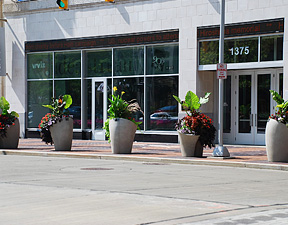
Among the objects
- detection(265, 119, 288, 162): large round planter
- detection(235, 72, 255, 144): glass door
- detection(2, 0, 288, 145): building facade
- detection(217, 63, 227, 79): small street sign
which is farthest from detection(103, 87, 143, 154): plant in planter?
detection(235, 72, 255, 144): glass door

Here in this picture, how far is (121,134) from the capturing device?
1886cm

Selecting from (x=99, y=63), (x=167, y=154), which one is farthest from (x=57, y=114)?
(x=99, y=63)

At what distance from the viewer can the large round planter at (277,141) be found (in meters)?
16.0

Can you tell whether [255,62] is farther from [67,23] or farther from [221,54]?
[67,23]

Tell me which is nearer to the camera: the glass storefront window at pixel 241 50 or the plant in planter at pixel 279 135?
the plant in planter at pixel 279 135

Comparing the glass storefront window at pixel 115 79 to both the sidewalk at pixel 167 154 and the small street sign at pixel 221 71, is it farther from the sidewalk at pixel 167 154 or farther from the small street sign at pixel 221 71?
the small street sign at pixel 221 71

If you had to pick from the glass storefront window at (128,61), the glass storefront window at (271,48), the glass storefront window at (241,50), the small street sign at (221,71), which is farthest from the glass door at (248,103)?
the small street sign at (221,71)

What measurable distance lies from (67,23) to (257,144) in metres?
10.6

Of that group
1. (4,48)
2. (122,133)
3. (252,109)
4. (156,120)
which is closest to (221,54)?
(122,133)

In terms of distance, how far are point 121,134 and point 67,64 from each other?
959 centimetres

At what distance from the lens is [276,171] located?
14828 millimetres

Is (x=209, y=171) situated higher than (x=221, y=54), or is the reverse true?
(x=221, y=54)

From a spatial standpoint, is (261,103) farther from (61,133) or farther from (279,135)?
(61,133)

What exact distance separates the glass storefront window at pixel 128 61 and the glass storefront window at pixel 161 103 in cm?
78
